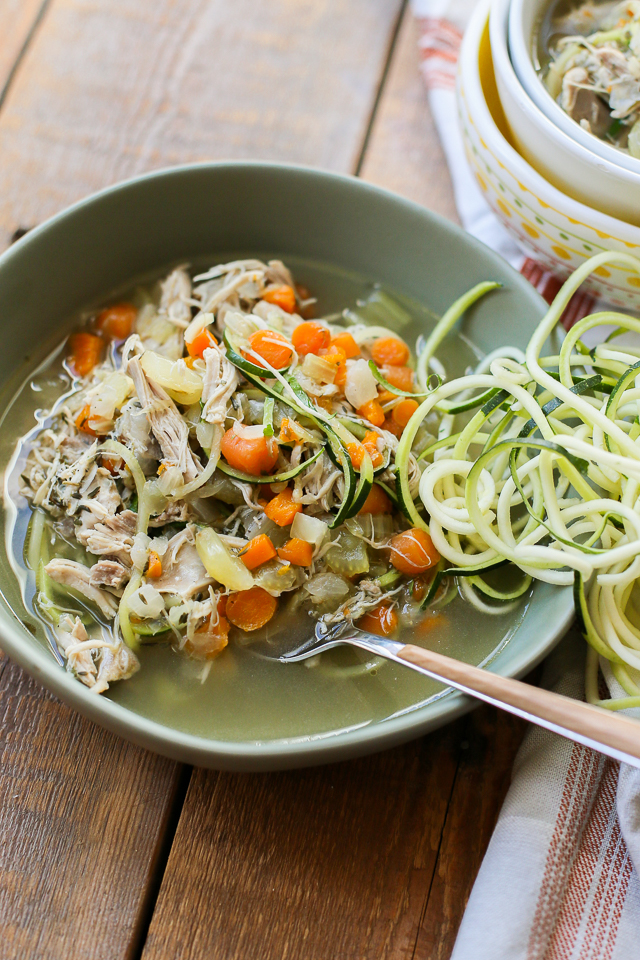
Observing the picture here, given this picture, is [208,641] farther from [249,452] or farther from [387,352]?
[387,352]

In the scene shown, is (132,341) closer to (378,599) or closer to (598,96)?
(378,599)

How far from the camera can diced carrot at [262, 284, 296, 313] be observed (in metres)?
2.58

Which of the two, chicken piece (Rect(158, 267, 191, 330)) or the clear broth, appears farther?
chicken piece (Rect(158, 267, 191, 330))

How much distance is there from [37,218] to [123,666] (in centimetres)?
177

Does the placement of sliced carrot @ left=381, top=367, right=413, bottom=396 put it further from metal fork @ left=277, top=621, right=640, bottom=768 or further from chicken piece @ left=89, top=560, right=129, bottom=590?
chicken piece @ left=89, top=560, right=129, bottom=590

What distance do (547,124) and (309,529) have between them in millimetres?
1343

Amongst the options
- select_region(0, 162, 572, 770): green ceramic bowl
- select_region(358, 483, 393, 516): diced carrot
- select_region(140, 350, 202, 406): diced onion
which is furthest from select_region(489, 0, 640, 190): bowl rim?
Answer: select_region(140, 350, 202, 406): diced onion

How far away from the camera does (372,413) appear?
2371 mm

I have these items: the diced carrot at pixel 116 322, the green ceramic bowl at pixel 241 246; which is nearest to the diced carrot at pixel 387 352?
the green ceramic bowl at pixel 241 246

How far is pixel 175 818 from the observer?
2078 millimetres

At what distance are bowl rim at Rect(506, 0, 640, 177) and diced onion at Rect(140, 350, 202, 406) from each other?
1.28 meters

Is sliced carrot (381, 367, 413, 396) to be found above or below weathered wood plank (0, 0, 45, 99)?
below

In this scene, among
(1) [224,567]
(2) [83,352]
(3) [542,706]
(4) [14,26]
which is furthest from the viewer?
(4) [14,26]

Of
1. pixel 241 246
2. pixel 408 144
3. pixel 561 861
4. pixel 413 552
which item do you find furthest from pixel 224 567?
pixel 408 144
